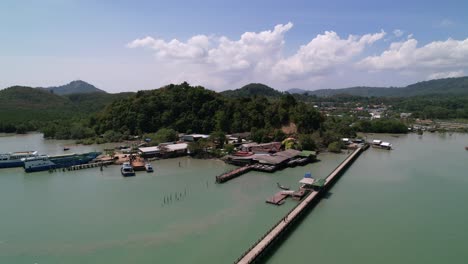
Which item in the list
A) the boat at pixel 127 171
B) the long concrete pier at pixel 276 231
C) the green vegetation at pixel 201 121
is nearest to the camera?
the long concrete pier at pixel 276 231

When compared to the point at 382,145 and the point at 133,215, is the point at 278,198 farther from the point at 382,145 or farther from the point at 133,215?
the point at 382,145

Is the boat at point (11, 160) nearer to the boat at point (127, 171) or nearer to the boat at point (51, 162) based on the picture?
the boat at point (51, 162)

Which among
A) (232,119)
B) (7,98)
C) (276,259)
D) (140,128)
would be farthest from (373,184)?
(7,98)

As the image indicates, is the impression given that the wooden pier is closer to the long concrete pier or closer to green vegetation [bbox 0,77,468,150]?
green vegetation [bbox 0,77,468,150]

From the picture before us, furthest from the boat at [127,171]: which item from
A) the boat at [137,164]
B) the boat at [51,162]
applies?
the boat at [51,162]

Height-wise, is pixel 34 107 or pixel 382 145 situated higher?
pixel 34 107

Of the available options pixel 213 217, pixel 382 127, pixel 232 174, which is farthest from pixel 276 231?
pixel 382 127

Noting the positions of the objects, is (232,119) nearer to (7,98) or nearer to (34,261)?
(34,261)
